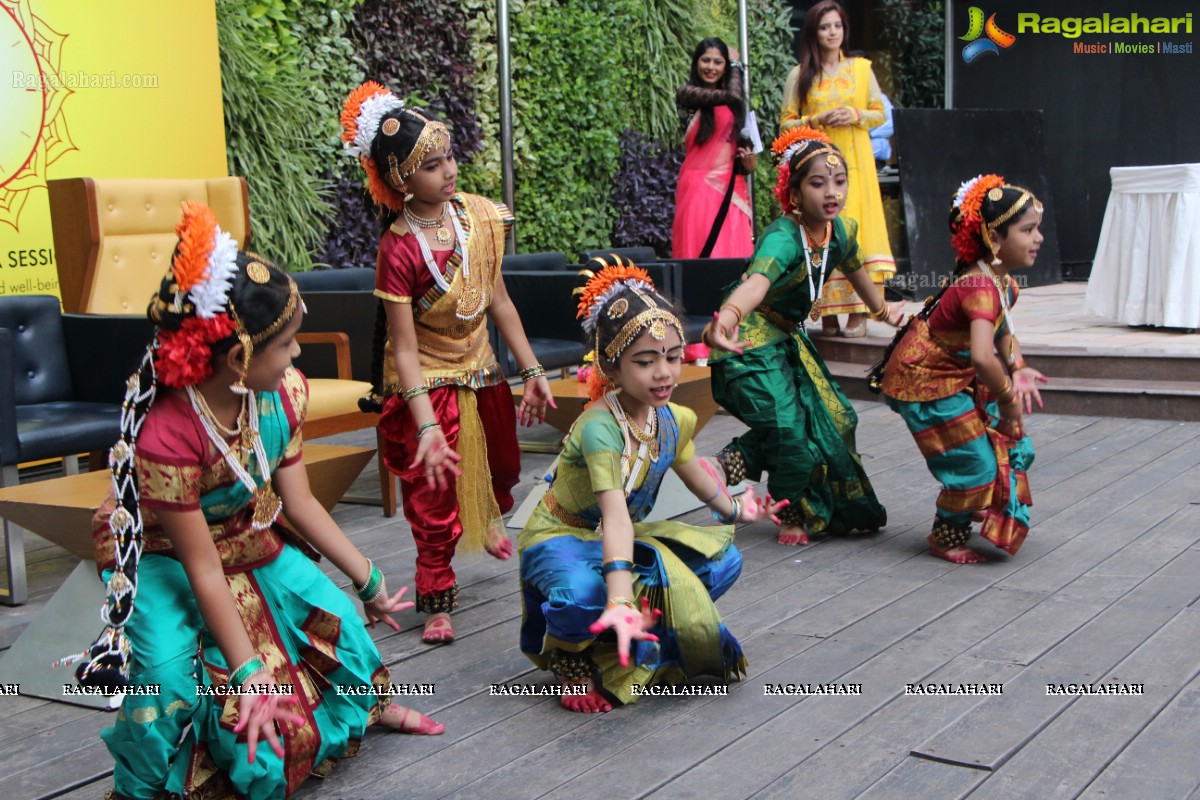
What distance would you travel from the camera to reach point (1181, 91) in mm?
10969

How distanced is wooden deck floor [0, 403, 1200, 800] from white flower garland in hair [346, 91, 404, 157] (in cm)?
133

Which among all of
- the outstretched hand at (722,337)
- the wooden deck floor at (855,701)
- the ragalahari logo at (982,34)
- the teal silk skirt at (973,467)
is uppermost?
the ragalahari logo at (982,34)

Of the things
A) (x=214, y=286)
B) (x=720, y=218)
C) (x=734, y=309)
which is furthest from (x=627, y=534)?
(x=720, y=218)

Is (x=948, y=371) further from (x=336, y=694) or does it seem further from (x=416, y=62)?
(x=416, y=62)

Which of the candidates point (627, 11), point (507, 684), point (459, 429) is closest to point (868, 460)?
point (459, 429)

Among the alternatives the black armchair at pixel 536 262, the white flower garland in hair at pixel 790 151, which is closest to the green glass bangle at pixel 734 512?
the white flower garland in hair at pixel 790 151

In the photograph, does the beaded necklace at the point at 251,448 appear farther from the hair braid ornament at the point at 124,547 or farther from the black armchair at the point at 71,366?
the black armchair at the point at 71,366

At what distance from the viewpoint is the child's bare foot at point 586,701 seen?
2.89 metres

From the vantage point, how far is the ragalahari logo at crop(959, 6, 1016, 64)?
1157 cm

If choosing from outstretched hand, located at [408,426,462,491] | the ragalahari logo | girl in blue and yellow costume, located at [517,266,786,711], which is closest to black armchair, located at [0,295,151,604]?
outstretched hand, located at [408,426,462,491]

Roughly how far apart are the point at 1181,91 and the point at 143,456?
1084cm

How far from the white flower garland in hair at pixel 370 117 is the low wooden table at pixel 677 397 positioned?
1653mm

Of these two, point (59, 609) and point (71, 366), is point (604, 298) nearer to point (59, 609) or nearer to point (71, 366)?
point (59, 609)

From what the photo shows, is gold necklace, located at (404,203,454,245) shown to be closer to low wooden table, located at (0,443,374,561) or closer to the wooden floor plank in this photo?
low wooden table, located at (0,443,374,561)
